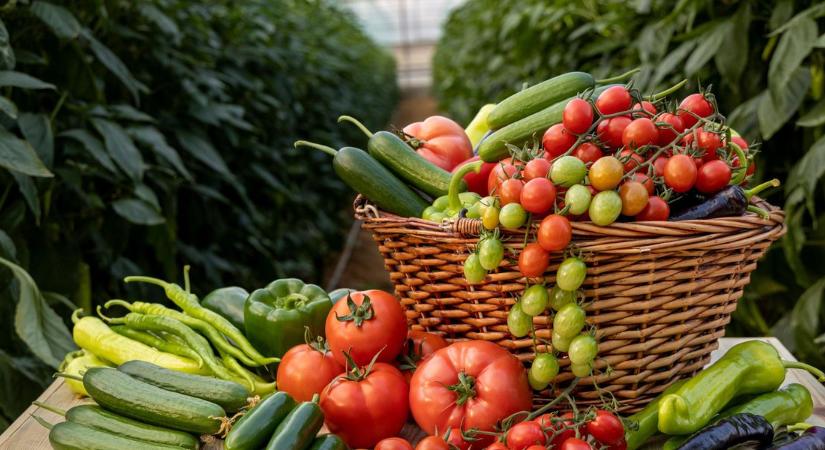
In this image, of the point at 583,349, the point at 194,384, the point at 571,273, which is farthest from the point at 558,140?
the point at 194,384

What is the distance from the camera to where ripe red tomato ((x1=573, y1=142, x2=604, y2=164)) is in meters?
1.53

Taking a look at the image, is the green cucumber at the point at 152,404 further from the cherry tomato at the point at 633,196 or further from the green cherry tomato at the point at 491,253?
the cherry tomato at the point at 633,196

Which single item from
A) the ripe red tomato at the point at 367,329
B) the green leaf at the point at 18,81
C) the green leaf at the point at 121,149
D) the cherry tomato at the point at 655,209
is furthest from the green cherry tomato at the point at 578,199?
the green leaf at the point at 121,149

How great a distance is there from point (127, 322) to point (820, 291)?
2.19m

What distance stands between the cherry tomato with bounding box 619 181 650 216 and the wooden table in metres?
0.64

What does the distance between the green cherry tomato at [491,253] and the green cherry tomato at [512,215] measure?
43 mm

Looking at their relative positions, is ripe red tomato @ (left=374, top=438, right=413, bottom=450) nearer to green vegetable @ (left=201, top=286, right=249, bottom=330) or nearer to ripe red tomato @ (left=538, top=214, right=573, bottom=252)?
ripe red tomato @ (left=538, top=214, right=573, bottom=252)

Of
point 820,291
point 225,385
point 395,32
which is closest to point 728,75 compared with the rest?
point 820,291

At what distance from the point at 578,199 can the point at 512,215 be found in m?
0.11

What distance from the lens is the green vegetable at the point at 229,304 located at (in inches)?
81.5

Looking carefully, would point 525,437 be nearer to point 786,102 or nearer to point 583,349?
point 583,349

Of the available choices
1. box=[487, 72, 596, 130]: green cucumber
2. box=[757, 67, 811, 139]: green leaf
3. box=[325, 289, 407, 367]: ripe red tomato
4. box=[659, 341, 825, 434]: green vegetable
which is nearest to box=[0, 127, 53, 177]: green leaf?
box=[325, 289, 407, 367]: ripe red tomato

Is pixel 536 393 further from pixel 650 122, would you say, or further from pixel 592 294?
pixel 650 122

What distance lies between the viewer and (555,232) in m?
1.42
